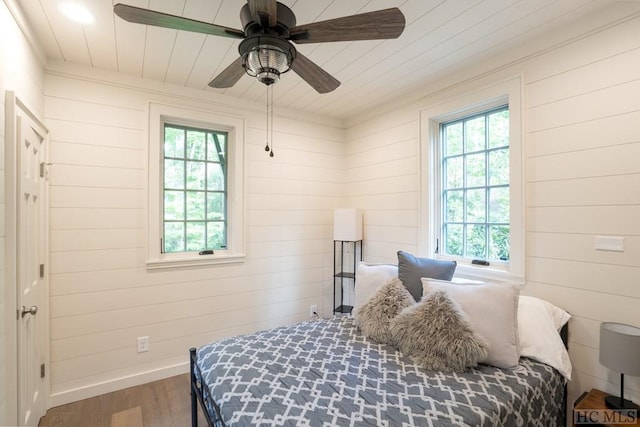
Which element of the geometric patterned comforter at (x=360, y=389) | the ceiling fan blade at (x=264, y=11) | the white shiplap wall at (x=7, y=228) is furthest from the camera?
the white shiplap wall at (x=7, y=228)

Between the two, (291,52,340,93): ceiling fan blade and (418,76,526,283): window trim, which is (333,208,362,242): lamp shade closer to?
(418,76,526,283): window trim

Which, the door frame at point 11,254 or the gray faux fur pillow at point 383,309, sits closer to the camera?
the door frame at point 11,254

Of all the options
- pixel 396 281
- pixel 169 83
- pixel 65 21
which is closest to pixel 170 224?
pixel 169 83

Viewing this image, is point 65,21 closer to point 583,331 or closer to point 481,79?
point 481,79

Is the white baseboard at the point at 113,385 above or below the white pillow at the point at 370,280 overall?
below

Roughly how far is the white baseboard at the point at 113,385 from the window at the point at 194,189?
3.60 feet

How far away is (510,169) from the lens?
7.68ft

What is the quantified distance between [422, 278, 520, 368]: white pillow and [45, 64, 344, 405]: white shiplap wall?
2.08 m

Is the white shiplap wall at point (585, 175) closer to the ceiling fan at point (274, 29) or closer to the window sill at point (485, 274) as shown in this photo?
the window sill at point (485, 274)

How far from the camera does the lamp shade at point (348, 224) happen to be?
3463 mm

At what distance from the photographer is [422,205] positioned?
2971 millimetres

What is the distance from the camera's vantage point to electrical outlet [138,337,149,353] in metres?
2.75

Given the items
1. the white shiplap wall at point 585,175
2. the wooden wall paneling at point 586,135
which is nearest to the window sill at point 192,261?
the white shiplap wall at point 585,175

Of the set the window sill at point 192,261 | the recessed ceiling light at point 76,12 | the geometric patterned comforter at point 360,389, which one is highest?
the recessed ceiling light at point 76,12
